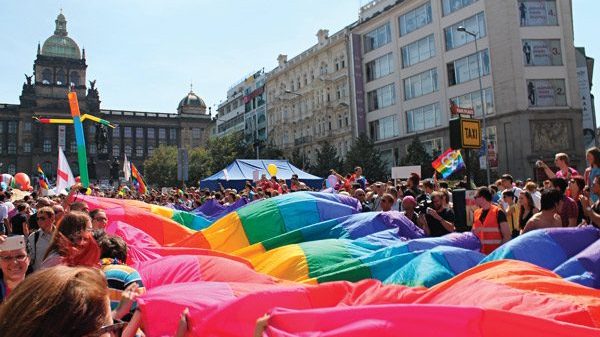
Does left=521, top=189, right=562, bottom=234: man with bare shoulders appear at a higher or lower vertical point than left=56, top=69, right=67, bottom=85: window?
lower

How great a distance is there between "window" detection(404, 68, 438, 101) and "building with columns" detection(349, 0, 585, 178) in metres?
0.09

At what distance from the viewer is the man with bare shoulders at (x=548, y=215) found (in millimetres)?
6320

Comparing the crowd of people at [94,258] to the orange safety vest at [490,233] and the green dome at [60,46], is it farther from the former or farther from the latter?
the green dome at [60,46]

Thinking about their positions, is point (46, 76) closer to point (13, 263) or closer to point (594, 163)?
point (594, 163)

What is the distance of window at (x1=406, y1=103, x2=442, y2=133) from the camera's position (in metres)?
45.0

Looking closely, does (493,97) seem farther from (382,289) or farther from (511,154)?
(382,289)

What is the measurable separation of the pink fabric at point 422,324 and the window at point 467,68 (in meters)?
39.3

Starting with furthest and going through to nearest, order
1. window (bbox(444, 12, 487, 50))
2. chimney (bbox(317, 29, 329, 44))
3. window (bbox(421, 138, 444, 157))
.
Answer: chimney (bbox(317, 29, 329, 44)) < window (bbox(421, 138, 444, 157)) < window (bbox(444, 12, 487, 50))

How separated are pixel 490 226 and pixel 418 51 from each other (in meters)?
42.3

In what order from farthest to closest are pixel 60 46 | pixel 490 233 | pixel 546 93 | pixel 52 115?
pixel 60 46 < pixel 52 115 < pixel 546 93 < pixel 490 233

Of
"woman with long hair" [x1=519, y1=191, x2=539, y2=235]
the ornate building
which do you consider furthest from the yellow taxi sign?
the ornate building

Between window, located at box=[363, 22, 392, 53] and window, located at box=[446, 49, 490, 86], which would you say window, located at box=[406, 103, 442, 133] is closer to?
window, located at box=[446, 49, 490, 86]

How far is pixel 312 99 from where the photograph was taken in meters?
64.0

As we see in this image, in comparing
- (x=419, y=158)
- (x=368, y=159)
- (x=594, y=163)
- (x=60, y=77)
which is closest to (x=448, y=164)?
(x=594, y=163)
